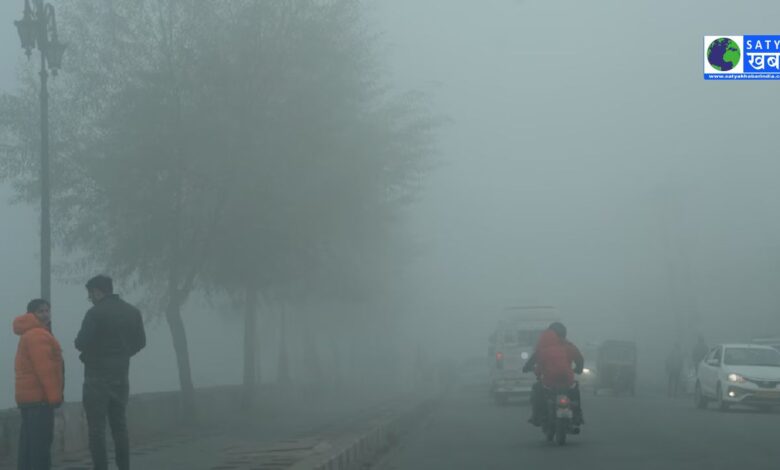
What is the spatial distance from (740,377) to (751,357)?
1.53 m

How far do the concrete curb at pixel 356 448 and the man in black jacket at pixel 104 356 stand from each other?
2318 millimetres

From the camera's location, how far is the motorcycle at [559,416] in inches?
729

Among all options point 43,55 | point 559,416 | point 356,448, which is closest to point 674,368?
point 559,416

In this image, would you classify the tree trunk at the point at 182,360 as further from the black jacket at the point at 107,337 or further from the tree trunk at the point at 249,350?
the black jacket at the point at 107,337

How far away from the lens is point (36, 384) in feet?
39.0

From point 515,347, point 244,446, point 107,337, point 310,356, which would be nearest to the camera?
point 107,337

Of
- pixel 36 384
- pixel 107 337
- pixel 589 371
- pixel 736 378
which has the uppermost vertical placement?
pixel 107 337

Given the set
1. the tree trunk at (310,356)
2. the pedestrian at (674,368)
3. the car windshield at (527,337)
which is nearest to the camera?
the car windshield at (527,337)

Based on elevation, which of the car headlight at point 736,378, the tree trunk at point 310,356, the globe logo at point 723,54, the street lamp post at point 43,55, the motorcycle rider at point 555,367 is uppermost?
the globe logo at point 723,54

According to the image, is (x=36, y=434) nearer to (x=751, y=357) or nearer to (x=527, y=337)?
(x=751, y=357)

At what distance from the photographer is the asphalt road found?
610 inches

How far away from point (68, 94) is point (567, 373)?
1251cm

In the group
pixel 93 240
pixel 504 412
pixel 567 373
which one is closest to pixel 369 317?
pixel 504 412

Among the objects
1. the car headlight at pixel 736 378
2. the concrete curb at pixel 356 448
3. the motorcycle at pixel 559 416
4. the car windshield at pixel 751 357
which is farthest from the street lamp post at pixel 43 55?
the car windshield at pixel 751 357
